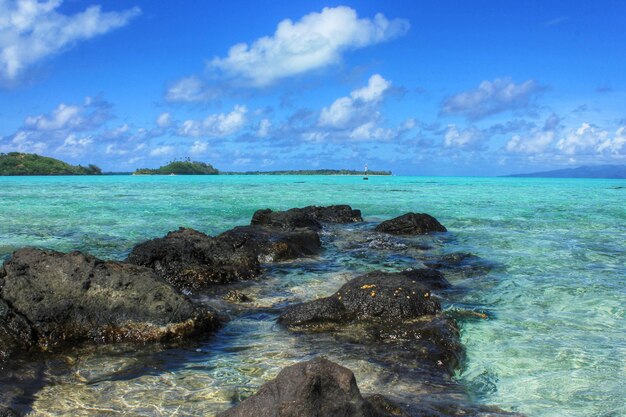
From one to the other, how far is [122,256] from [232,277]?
4741 mm

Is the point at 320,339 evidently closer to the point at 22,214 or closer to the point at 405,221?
the point at 405,221

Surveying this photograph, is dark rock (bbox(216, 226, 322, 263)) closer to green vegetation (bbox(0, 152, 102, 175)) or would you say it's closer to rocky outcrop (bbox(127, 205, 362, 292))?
rocky outcrop (bbox(127, 205, 362, 292))

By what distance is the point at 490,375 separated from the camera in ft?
20.6

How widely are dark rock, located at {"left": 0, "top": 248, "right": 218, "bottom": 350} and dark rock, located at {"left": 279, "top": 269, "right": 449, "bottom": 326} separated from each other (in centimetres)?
139

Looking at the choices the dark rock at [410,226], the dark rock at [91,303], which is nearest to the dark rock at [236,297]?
the dark rock at [91,303]

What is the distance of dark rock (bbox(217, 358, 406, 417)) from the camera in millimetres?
3820

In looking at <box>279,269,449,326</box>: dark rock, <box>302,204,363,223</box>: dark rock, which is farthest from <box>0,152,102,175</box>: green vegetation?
<box>279,269,449,326</box>: dark rock

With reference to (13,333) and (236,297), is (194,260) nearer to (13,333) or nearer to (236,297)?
(236,297)

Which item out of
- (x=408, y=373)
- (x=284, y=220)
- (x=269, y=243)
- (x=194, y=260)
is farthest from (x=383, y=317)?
(x=284, y=220)

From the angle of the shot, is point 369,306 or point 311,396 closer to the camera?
point 311,396

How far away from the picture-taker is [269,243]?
1391 centimetres

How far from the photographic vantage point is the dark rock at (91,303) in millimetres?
7145

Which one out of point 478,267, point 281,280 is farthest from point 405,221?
point 281,280

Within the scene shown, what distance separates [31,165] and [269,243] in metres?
188
